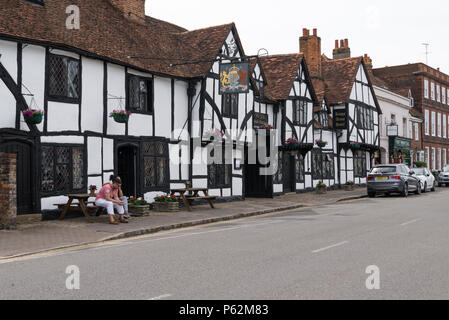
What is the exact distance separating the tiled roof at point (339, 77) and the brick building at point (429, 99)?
16.0 m

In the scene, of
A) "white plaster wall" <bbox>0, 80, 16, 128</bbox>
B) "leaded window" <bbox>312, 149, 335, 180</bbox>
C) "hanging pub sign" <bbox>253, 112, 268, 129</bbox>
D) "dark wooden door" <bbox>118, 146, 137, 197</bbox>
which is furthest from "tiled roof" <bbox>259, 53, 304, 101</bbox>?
"white plaster wall" <bbox>0, 80, 16, 128</bbox>

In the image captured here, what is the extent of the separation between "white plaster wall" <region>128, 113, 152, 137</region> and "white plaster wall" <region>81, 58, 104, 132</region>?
145cm

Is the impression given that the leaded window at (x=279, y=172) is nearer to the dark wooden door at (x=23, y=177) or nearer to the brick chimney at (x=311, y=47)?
the brick chimney at (x=311, y=47)

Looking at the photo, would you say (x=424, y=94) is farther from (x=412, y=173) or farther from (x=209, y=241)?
(x=209, y=241)

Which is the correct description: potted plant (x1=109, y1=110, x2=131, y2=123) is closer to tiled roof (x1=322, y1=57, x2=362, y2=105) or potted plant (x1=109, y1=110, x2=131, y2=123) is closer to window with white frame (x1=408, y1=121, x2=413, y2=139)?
tiled roof (x1=322, y1=57, x2=362, y2=105)

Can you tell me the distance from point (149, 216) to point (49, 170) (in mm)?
3397

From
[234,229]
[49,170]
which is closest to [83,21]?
[49,170]

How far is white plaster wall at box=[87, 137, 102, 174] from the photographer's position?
15922 mm

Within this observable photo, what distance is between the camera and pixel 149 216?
15.9m

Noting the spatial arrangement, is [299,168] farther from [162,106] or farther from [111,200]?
[111,200]

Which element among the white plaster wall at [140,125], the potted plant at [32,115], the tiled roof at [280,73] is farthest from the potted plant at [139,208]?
the tiled roof at [280,73]

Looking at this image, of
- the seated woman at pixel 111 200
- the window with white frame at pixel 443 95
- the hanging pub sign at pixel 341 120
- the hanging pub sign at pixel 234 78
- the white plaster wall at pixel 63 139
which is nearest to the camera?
the seated woman at pixel 111 200

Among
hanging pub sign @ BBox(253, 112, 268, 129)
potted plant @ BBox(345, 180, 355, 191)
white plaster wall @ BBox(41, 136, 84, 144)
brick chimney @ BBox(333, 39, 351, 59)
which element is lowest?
potted plant @ BBox(345, 180, 355, 191)

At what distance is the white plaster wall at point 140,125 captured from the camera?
1766cm
